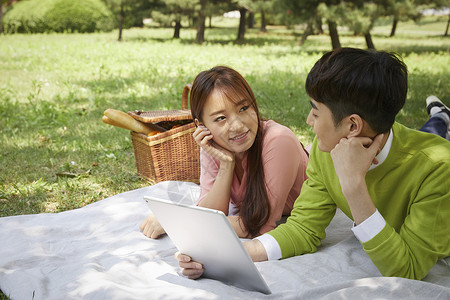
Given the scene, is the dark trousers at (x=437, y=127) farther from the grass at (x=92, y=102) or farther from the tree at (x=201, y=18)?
the tree at (x=201, y=18)

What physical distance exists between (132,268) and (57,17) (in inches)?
792

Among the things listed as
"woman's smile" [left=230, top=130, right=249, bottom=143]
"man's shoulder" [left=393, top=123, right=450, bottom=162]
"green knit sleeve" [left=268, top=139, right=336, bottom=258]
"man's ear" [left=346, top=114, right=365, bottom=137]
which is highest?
"man's ear" [left=346, top=114, right=365, bottom=137]

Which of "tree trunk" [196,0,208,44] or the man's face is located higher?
"tree trunk" [196,0,208,44]

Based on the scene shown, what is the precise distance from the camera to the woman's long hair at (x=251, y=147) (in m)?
2.73

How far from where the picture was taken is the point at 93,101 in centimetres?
704

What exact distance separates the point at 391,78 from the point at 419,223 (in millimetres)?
615

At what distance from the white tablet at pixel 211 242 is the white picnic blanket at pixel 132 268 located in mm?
63

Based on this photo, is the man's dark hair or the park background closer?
the man's dark hair

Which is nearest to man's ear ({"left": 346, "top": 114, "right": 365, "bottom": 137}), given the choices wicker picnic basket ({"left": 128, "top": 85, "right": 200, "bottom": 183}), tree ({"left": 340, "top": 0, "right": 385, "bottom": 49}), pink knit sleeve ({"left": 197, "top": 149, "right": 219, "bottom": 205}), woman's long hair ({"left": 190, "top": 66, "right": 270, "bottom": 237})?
woman's long hair ({"left": 190, "top": 66, "right": 270, "bottom": 237})

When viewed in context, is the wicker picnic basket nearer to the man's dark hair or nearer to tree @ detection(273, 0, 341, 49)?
the man's dark hair

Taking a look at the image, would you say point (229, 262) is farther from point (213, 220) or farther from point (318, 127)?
point (318, 127)

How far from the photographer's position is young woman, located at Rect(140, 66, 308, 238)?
108 inches

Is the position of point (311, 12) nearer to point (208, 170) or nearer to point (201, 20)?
point (201, 20)

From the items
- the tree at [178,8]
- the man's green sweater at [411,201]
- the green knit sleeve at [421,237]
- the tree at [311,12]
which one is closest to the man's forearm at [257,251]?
the man's green sweater at [411,201]
